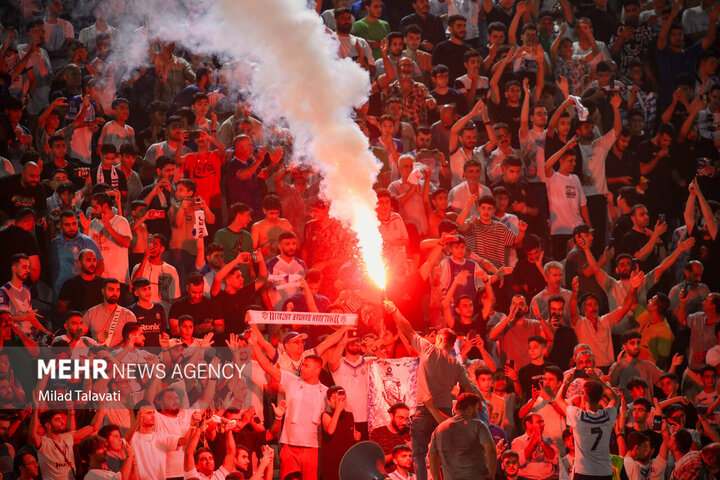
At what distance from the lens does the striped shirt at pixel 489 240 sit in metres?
12.4

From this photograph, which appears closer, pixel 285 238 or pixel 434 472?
pixel 434 472

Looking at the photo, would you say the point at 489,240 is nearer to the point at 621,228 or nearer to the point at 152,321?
the point at 621,228

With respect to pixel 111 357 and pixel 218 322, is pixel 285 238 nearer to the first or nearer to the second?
pixel 218 322

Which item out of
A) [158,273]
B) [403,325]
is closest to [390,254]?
[403,325]

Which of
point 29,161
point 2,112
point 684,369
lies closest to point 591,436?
point 684,369

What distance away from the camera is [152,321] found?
35.9 feet

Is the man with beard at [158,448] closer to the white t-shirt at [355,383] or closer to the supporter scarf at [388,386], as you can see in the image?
the white t-shirt at [355,383]

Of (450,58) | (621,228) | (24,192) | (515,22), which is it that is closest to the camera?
(24,192)

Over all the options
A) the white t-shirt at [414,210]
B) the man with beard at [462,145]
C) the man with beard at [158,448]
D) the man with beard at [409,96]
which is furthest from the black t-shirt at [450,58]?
the man with beard at [158,448]

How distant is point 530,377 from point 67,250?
214 inches

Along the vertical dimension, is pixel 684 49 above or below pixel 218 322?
above

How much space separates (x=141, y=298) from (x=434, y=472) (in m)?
3.94

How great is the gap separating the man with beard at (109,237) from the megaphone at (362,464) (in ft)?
11.7

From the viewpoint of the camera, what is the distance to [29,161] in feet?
39.5
